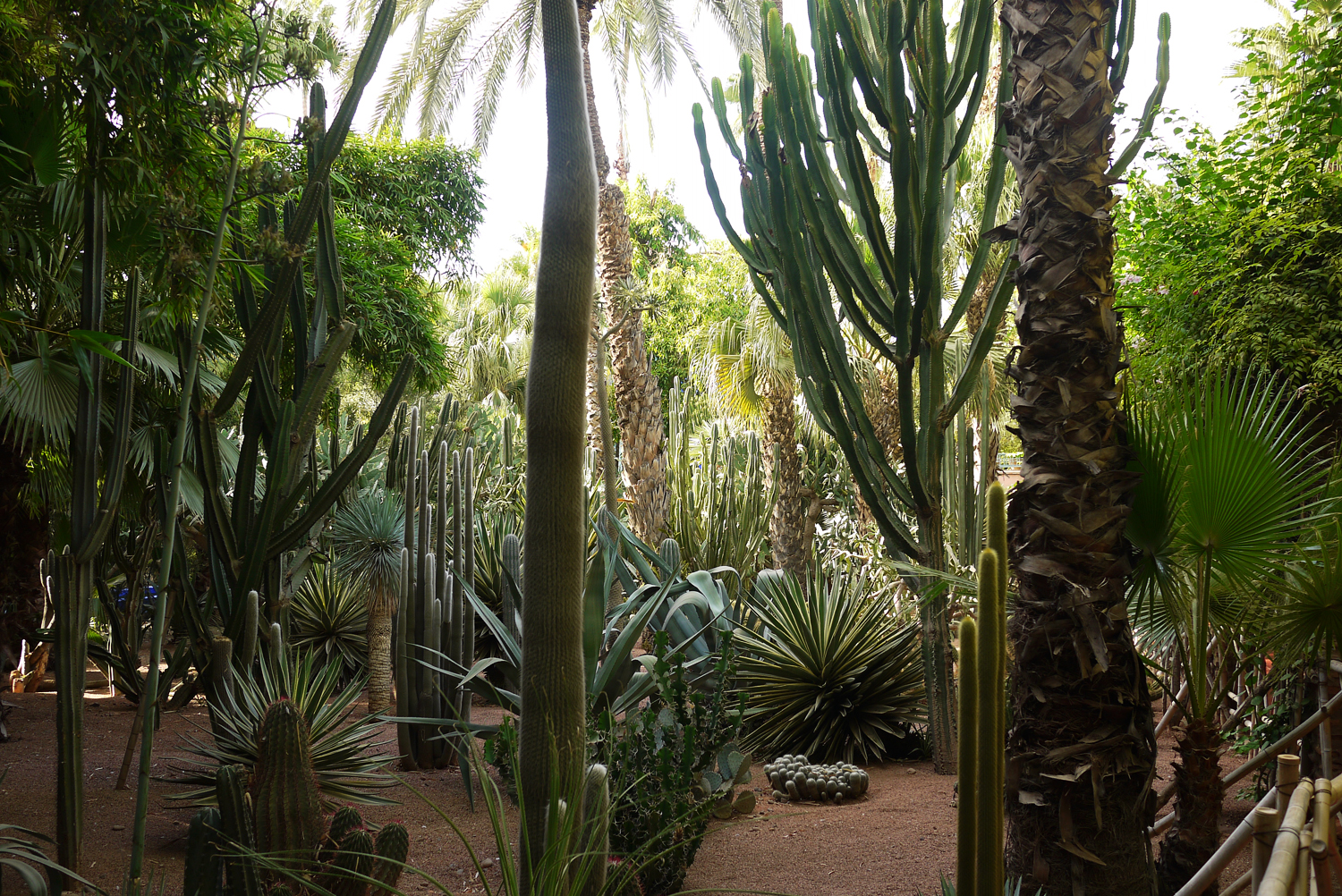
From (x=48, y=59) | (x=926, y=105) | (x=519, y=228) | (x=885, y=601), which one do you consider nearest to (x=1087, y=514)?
(x=926, y=105)

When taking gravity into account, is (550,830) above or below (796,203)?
below

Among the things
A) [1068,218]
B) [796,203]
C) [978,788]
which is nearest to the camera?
[978,788]

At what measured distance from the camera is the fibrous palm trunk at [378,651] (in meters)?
6.70

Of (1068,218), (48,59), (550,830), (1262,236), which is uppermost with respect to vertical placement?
(1262,236)

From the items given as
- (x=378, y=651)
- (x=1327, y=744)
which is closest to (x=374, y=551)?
(x=378, y=651)

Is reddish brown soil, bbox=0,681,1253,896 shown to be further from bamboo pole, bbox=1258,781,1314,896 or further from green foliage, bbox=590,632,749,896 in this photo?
bamboo pole, bbox=1258,781,1314,896

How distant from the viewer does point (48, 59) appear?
3311 mm

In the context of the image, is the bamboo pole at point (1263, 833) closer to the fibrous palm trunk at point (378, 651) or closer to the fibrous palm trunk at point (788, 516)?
the fibrous palm trunk at point (378, 651)

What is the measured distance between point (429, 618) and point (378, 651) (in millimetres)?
2048

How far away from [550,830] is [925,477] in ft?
10.8

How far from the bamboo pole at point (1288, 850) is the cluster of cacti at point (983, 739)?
0.32m

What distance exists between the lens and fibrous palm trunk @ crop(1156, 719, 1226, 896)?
9.61ft

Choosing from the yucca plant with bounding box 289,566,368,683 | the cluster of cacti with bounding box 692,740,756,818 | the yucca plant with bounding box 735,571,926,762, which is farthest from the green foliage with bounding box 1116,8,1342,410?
the yucca plant with bounding box 289,566,368,683

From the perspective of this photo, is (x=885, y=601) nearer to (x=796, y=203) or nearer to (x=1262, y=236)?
(x=796, y=203)
